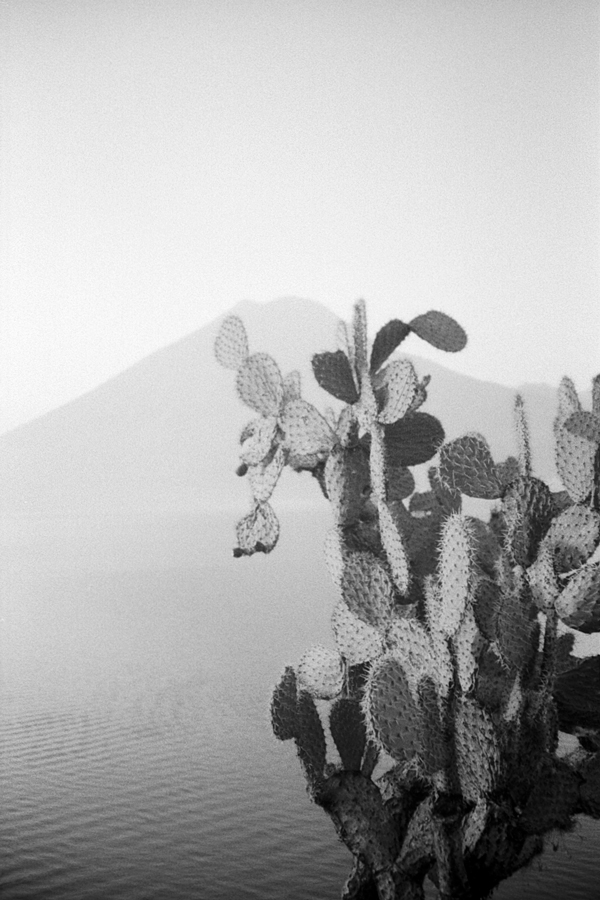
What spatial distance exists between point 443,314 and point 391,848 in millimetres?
1037

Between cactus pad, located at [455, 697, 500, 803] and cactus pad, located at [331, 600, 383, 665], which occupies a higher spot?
cactus pad, located at [331, 600, 383, 665]

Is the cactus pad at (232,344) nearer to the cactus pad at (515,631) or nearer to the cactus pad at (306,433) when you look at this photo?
the cactus pad at (306,433)

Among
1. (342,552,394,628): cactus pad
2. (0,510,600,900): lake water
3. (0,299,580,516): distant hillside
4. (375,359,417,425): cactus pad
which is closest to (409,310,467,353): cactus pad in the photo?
(375,359,417,425): cactus pad

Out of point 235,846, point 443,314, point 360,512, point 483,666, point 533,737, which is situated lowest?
point 235,846

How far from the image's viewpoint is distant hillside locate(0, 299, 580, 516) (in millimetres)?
121438

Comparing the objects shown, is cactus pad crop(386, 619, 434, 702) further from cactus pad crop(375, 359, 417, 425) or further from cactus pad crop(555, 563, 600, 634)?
cactus pad crop(375, 359, 417, 425)

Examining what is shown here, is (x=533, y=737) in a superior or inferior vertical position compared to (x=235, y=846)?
superior

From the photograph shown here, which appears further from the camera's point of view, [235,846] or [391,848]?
[235,846]

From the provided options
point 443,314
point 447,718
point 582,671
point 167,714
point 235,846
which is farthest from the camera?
point 167,714

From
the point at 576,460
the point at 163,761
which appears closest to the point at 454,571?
the point at 576,460

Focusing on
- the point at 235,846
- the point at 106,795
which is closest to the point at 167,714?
the point at 106,795

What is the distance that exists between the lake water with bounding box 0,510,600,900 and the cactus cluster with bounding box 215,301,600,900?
1.08ft

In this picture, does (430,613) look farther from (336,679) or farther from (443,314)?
(443,314)

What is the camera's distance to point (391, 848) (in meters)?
1.91
